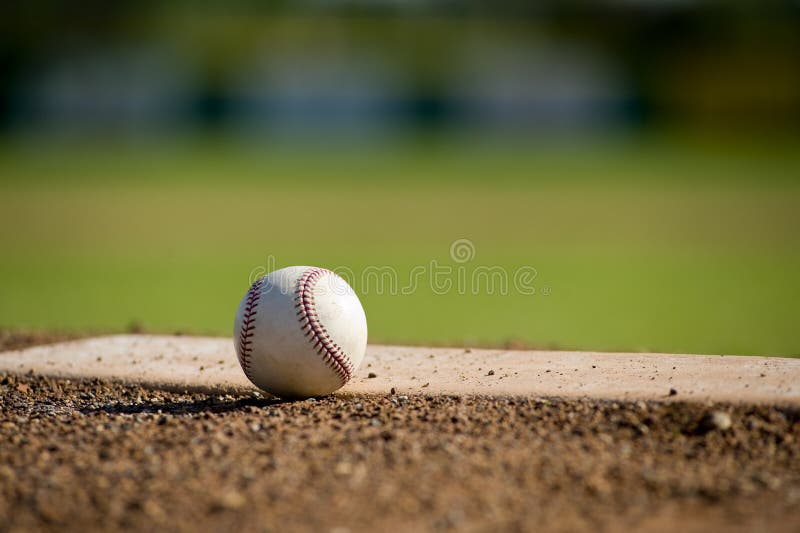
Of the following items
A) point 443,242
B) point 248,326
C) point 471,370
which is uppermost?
point 248,326

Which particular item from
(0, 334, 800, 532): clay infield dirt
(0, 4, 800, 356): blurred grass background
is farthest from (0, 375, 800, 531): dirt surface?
(0, 4, 800, 356): blurred grass background

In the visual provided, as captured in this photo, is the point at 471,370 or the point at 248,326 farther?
the point at 471,370

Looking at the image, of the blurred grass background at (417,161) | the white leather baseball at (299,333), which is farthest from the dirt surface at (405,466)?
the blurred grass background at (417,161)

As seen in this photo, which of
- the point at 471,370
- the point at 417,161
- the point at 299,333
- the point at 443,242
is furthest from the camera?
the point at 417,161

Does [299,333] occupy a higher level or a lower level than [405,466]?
higher

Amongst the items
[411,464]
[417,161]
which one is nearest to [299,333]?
[411,464]

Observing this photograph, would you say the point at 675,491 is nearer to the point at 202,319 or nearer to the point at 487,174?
the point at 202,319

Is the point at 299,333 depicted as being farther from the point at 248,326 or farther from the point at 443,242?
the point at 443,242
